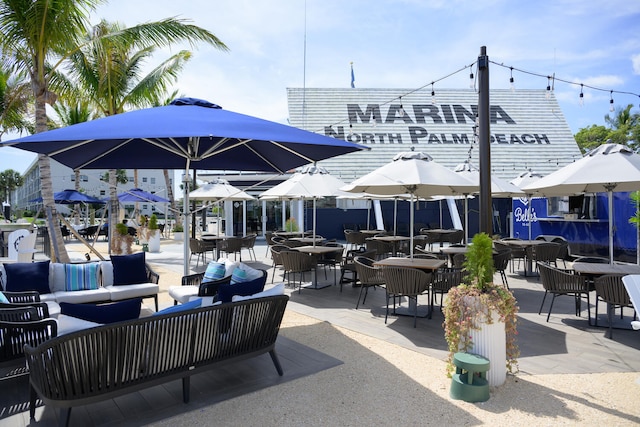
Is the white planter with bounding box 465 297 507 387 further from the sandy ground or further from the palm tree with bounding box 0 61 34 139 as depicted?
the palm tree with bounding box 0 61 34 139

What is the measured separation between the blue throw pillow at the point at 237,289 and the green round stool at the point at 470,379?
2233 millimetres

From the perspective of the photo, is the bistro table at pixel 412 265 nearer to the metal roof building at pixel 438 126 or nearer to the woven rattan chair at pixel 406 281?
the woven rattan chair at pixel 406 281

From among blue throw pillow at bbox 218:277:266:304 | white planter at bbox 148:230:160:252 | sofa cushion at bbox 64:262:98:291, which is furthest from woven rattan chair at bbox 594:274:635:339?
white planter at bbox 148:230:160:252

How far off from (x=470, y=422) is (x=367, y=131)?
20.0 meters

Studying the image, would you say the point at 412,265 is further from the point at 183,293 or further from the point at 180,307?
the point at 180,307

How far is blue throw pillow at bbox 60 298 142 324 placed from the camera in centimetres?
350

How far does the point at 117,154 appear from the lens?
6996 mm

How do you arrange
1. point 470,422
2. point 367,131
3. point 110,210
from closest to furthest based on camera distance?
1. point 470,422
2. point 110,210
3. point 367,131

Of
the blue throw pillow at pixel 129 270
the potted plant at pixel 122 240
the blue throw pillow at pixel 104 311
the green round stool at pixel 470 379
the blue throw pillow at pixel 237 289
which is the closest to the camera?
the blue throw pillow at pixel 104 311

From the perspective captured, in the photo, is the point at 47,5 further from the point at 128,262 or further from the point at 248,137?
the point at 248,137

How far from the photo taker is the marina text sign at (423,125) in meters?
22.3

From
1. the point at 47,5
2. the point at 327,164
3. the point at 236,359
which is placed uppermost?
the point at 47,5

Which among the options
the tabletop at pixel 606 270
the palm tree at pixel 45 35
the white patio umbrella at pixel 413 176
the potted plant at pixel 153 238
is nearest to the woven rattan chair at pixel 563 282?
the tabletop at pixel 606 270

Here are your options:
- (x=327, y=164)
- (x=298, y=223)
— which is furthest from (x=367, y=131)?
(x=298, y=223)
